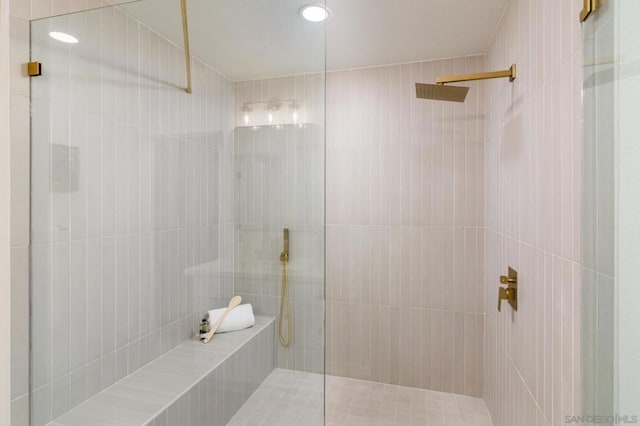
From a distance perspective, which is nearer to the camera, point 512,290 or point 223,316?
point 223,316

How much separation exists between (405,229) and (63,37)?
2080 mm

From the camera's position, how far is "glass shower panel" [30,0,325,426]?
118cm

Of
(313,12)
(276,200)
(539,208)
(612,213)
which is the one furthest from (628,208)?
(313,12)

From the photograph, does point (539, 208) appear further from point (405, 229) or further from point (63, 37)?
point (63, 37)

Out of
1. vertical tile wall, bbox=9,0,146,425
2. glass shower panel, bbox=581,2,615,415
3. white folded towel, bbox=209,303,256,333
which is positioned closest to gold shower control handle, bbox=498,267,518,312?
glass shower panel, bbox=581,2,615,415

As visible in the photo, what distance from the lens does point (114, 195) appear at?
1.24 metres

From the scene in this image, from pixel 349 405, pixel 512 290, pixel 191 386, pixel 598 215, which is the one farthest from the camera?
pixel 349 405

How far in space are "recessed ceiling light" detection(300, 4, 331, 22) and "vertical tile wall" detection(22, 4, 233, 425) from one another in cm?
37

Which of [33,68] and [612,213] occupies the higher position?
[33,68]

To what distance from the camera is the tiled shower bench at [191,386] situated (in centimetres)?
114

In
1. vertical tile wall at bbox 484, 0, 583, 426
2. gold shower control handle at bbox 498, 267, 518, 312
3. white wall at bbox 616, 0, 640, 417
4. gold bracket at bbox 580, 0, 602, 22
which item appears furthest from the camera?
gold shower control handle at bbox 498, 267, 518, 312

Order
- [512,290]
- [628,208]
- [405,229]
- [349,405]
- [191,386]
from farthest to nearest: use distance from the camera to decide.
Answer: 1. [405,229]
2. [349,405]
3. [512,290]
4. [191,386]
5. [628,208]

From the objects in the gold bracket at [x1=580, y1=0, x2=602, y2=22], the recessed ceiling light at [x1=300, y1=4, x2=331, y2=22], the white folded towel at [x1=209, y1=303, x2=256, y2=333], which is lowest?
the white folded towel at [x1=209, y1=303, x2=256, y2=333]

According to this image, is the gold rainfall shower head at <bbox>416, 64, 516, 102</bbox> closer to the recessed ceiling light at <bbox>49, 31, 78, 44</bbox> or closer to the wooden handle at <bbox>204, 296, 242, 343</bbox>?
the wooden handle at <bbox>204, 296, 242, 343</bbox>
